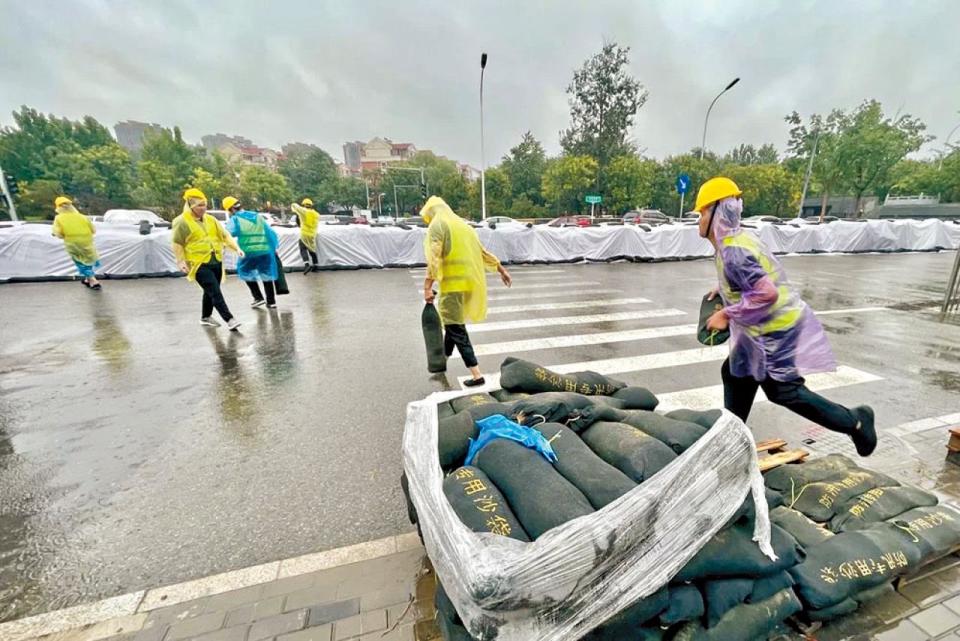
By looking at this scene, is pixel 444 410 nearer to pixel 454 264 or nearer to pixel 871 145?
pixel 454 264

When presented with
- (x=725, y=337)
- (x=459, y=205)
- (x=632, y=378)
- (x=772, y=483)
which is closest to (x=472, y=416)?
(x=772, y=483)

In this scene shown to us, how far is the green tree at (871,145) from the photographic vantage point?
96.9 feet

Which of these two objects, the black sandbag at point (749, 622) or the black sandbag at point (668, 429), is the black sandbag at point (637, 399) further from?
the black sandbag at point (749, 622)

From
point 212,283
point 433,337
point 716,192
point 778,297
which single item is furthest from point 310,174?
point 778,297

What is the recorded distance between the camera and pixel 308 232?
447 inches

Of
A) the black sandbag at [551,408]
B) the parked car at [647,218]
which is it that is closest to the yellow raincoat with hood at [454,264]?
the black sandbag at [551,408]

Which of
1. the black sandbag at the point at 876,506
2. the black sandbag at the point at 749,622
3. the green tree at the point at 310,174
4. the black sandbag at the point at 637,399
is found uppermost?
the green tree at the point at 310,174

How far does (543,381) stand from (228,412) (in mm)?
2936

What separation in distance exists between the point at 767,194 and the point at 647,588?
50518mm

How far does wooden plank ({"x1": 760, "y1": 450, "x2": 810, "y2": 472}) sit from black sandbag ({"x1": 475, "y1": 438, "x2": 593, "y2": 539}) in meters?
1.69

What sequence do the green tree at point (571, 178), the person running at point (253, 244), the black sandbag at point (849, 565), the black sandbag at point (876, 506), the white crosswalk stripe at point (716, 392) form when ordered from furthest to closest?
the green tree at point (571, 178) → the person running at point (253, 244) → the white crosswalk stripe at point (716, 392) → the black sandbag at point (876, 506) → the black sandbag at point (849, 565)

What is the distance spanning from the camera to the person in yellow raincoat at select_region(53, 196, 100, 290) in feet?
27.6

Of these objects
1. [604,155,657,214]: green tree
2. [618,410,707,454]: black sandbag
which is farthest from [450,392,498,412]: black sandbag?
[604,155,657,214]: green tree

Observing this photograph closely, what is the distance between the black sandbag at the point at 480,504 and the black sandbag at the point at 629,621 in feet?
1.27
